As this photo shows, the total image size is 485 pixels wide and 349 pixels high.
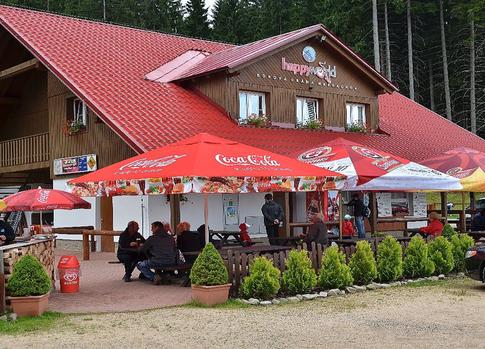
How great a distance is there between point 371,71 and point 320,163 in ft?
34.8

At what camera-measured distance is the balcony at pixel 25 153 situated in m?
21.6

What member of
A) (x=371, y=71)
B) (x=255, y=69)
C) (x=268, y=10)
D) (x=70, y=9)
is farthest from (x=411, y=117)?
(x=70, y=9)

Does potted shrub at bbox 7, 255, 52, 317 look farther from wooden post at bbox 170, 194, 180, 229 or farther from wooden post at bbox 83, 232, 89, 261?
wooden post at bbox 170, 194, 180, 229

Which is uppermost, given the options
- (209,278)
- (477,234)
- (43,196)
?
(43,196)

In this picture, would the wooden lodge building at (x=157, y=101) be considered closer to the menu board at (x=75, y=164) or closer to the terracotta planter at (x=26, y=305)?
the menu board at (x=75, y=164)

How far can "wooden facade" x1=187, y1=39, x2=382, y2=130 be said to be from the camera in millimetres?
20266

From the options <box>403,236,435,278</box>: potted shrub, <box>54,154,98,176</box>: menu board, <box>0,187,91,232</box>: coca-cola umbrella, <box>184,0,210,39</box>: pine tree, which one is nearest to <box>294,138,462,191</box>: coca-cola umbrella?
<box>403,236,435,278</box>: potted shrub

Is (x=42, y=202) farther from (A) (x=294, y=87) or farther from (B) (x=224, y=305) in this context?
(A) (x=294, y=87)

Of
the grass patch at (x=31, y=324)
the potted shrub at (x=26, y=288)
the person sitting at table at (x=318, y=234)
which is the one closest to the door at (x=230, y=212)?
the person sitting at table at (x=318, y=234)

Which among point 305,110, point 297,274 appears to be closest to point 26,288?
point 297,274

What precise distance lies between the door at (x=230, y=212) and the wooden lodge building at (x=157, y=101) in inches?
2.8

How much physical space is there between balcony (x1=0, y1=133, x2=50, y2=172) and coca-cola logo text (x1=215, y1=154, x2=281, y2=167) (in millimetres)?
12100

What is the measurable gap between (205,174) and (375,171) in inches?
173

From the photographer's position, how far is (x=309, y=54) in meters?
22.2
